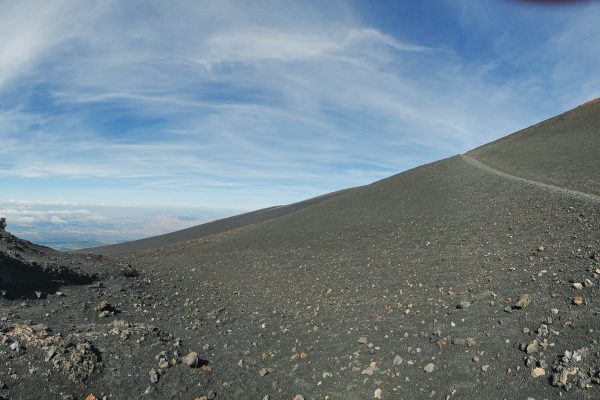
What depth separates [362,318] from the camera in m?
11.2

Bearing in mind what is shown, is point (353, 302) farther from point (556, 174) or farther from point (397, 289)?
point (556, 174)

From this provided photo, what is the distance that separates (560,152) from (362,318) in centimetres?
2875

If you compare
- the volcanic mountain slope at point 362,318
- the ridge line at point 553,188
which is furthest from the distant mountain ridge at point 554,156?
the volcanic mountain slope at point 362,318

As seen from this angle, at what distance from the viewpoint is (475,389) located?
22.0ft

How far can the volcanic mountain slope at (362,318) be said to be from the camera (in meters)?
7.25

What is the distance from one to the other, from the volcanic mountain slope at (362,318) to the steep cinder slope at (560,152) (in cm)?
188

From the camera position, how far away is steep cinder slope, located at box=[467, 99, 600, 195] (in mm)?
23547

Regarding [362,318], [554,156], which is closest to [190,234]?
[554,156]

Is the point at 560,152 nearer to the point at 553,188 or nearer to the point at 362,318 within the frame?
the point at 553,188

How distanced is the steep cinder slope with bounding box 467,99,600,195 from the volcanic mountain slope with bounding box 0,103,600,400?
6.17 ft

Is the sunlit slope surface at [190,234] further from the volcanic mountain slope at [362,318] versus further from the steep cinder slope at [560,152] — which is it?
the steep cinder slope at [560,152]

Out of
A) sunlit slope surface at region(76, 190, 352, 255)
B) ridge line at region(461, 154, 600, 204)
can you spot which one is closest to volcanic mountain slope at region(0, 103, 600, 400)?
ridge line at region(461, 154, 600, 204)

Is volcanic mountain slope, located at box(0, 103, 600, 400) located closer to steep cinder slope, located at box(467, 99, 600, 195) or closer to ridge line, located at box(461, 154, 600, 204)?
ridge line, located at box(461, 154, 600, 204)

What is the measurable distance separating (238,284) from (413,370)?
10763mm
